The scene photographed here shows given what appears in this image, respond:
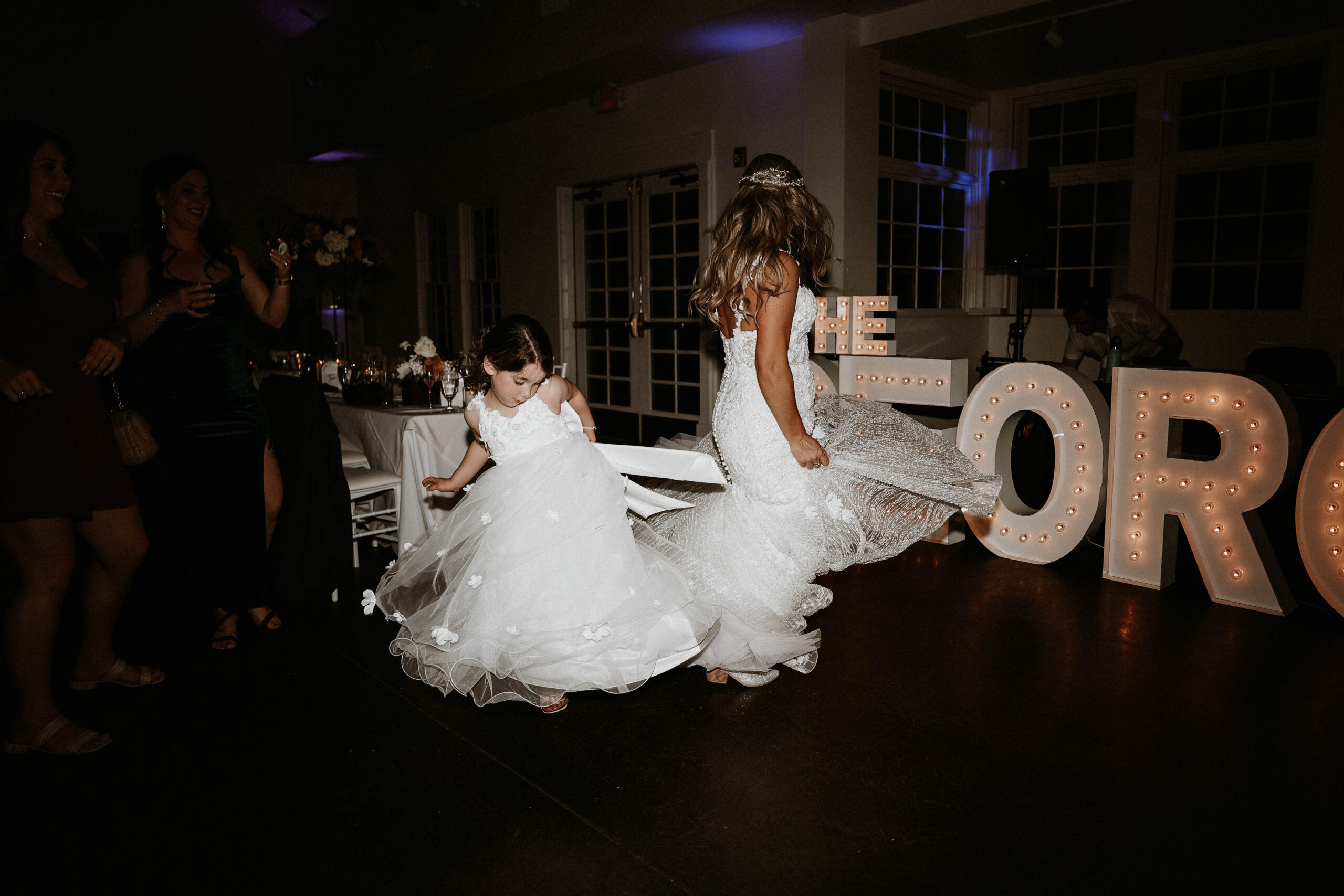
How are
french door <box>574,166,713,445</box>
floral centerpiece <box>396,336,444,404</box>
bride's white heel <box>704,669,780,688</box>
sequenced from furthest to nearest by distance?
french door <box>574,166,713,445</box>, floral centerpiece <box>396,336,444,404</box>, bride's white heel <box>704,669,780,688</box>

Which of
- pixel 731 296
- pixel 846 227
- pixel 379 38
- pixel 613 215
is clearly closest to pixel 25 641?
pixel 731 296

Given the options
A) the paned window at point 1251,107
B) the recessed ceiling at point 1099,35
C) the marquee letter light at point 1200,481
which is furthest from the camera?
the paned window at point 1251,107

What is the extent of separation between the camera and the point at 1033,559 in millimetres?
4227

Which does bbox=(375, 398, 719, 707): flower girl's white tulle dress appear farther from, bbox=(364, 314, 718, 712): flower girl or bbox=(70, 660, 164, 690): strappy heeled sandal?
bbox=(70, 660, 164, 690): strappy heeled sandal

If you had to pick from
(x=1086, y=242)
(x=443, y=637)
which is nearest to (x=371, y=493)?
(x=443, y=637)

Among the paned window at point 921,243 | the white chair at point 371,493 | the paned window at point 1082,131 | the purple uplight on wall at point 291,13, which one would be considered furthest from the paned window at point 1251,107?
the purple uplight on wall at point 291,13

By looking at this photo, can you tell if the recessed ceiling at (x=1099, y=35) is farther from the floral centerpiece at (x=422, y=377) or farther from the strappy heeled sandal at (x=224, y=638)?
the strappy heeled sandal at (x=224, y=638)

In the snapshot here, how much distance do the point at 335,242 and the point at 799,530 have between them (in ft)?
16.1

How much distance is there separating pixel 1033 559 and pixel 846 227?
124 inches

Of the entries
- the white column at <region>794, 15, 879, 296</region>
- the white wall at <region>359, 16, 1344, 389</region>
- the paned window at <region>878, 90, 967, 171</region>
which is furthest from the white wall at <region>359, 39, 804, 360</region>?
the paned window at <region>878, 90, 967, 171</region>

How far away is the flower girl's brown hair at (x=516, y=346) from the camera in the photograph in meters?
2.70

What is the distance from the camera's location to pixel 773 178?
8.45ft

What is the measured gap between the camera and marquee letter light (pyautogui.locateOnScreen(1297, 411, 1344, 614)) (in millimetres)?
3271

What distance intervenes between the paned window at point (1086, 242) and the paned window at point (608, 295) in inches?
162
